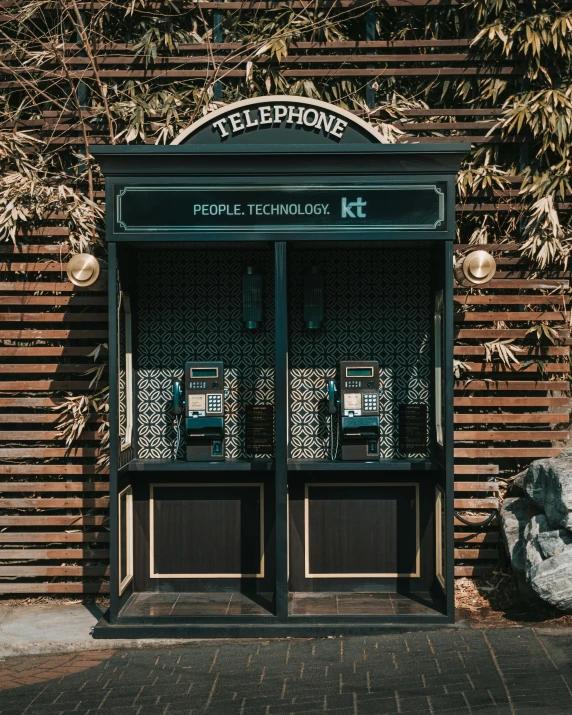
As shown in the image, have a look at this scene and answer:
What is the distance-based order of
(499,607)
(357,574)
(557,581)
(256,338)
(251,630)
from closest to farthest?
1. (557,581)
2. (251,630)
3. (499,607)
4. (357,574)
5. (256,338)

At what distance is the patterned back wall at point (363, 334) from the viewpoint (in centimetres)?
805

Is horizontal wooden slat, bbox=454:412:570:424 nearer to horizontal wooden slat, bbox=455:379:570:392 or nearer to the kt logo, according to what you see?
horizontal wooden slat, bbox=455:379:570:392

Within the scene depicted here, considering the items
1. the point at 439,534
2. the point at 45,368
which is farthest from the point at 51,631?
the point at 439,534

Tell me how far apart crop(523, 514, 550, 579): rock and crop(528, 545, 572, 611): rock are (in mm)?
144

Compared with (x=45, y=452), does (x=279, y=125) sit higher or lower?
higher

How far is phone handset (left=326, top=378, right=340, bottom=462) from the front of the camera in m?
7.80

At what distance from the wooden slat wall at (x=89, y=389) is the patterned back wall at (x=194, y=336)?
0.54 m

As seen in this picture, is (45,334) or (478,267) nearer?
A: (478,267)

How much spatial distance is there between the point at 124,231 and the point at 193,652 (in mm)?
3319

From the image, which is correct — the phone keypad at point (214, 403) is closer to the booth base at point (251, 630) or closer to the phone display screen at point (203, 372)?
the phone display screen at point (203, 372)

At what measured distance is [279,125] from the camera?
291 inches

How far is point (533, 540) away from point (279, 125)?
3.96 metres

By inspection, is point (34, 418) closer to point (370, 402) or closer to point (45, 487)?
point (45, 487)

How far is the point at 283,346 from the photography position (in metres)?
7.24
